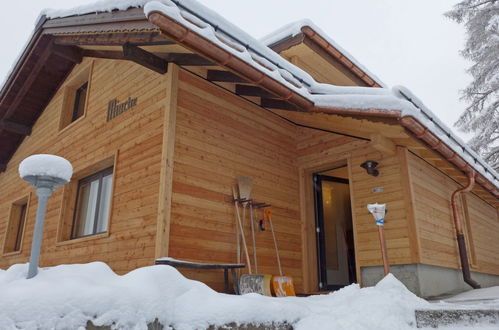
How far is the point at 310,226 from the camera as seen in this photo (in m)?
6.56

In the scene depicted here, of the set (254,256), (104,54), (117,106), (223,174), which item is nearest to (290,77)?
(223,174)

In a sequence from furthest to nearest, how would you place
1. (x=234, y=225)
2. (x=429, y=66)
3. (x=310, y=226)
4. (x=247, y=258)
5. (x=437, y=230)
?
(x=429, y=66)
(x=310, y=226)
(x=437, y=230)
(x=234, y=225)
(x=247, y=258)

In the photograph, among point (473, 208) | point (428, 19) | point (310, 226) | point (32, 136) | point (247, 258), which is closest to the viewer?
point (247, 258)

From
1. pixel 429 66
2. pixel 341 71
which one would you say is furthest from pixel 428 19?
pixel 341 71

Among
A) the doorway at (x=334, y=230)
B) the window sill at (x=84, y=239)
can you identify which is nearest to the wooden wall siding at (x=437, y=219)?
the doorway at (x=334, y=230)

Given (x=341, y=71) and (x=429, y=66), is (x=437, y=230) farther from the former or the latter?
(x=429, y=66)

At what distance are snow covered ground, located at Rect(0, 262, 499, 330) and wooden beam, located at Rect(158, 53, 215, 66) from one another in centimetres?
295

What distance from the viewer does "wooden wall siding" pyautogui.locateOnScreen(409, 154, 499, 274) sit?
568 cm

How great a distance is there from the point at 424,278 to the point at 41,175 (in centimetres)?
468

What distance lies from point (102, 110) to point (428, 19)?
222m

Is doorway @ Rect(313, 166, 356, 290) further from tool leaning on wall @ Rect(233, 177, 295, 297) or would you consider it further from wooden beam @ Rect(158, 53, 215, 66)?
wooden beam @ Rect(158, 53, 215, 66)

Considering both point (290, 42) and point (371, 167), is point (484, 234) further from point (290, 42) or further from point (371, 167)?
point (290, 42)

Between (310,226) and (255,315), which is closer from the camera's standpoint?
(255,315)

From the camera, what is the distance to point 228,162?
568 centimetres
